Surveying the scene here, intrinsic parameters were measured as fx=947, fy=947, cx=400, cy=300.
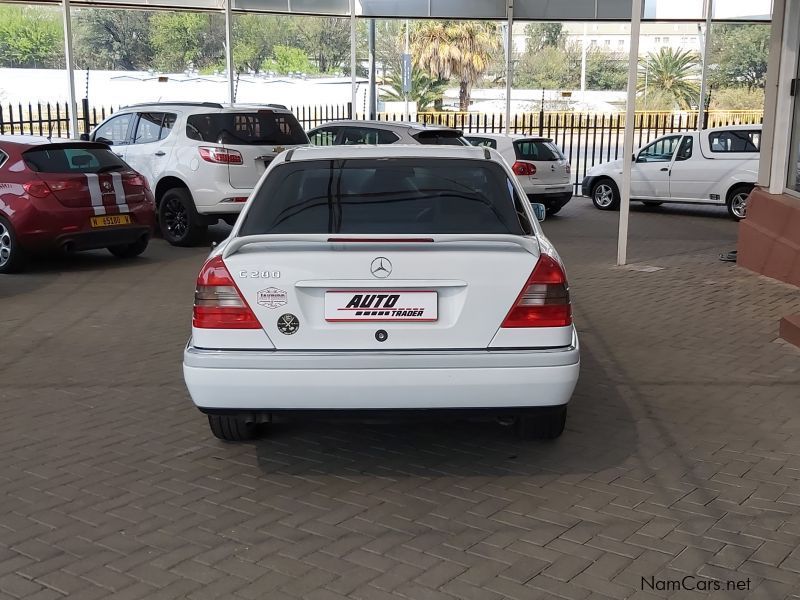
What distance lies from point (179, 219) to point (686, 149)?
9.24 meters

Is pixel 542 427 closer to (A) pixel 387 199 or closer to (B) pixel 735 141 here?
(A) pixel 387 199

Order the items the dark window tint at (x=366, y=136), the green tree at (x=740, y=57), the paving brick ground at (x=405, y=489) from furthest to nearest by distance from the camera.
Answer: the green tree at (x=740, y=57) < the dark window tint at (x=366, y=136) < the paving brick ground at (x=405, y=489)

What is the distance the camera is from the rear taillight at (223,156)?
40.6 ft

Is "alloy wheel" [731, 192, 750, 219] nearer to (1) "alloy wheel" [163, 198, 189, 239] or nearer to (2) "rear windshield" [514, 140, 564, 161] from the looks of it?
A: (2) "rear windshield" [514, 140, 564, 161]

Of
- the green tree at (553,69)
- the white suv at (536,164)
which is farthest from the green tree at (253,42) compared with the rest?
the white suv at (536,164)

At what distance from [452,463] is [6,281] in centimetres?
727

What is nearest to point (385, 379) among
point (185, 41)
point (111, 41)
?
point (111, 41)

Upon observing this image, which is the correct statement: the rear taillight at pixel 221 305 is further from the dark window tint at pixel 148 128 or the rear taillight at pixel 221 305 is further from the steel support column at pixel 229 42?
the steel support column at pixel 229 42

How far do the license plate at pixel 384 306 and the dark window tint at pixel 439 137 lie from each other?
413 inches

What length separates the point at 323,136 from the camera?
15945mm

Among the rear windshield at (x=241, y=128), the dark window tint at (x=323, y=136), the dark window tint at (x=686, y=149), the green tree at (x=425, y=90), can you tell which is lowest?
the dark window tint at (x=686, y=149)

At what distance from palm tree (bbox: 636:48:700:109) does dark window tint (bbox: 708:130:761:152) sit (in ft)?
114

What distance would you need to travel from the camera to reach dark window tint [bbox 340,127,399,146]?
1502 cm

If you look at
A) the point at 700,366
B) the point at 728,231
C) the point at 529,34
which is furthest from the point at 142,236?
the point at 529,34
